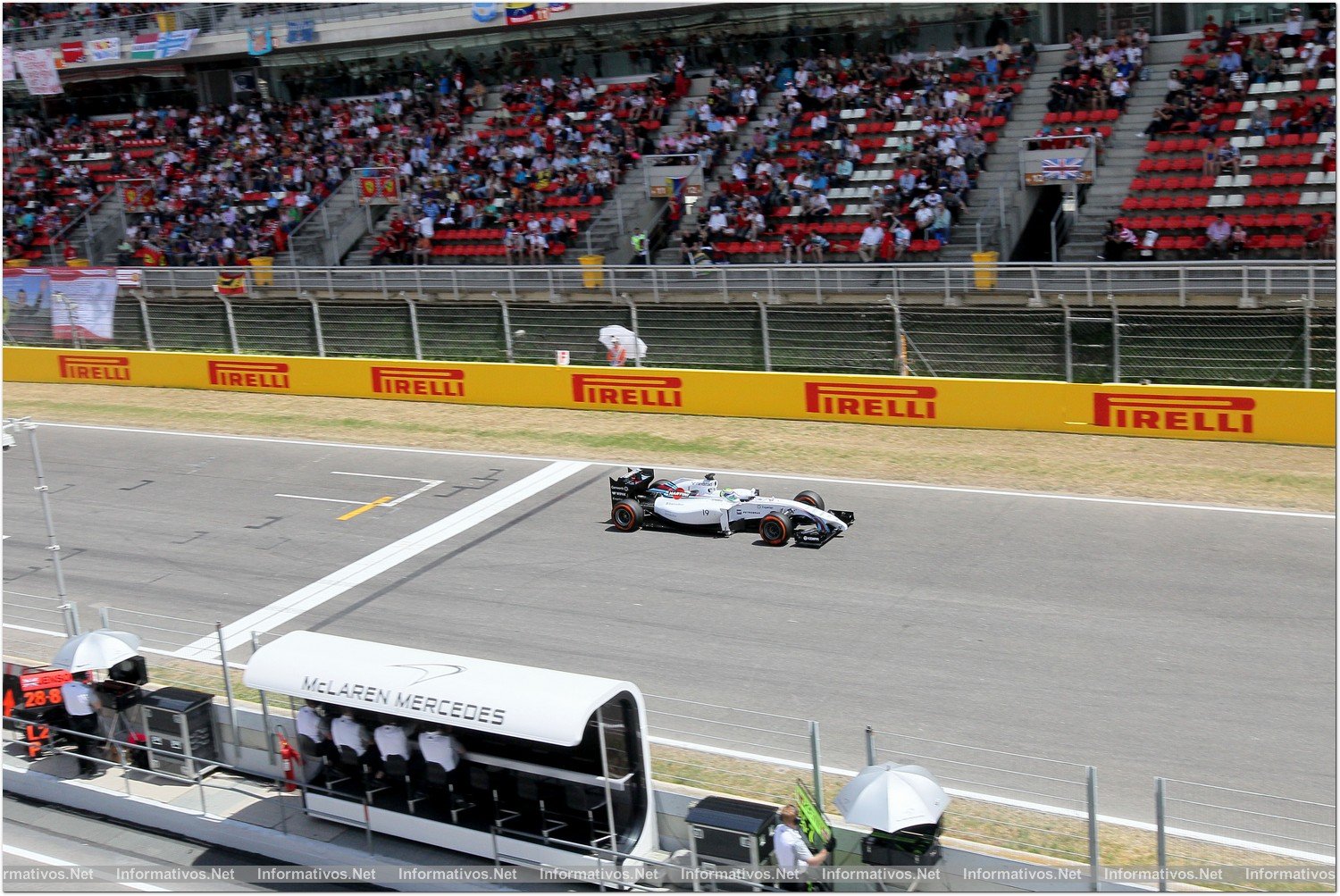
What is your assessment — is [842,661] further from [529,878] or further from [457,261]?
[457,261]

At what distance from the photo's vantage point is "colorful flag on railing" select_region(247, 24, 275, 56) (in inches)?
1678

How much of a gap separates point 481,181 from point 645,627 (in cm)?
2452

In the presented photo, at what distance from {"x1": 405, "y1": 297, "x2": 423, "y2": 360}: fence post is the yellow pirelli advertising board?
575 millimetres

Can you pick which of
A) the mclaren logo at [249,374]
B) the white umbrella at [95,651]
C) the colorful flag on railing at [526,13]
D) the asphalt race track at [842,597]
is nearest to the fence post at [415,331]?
the mclaren logo at [249,374]

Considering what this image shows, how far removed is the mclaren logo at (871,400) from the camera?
2227 centimetres

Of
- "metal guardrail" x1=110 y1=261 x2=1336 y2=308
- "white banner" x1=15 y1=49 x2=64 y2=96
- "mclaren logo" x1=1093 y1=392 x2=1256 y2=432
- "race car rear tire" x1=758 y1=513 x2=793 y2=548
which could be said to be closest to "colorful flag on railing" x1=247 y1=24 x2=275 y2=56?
"white banner" x1=15 y1=49 x2=64 y2=96

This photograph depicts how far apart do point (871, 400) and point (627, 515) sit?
20.0 ft

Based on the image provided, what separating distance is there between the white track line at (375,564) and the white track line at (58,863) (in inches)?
140

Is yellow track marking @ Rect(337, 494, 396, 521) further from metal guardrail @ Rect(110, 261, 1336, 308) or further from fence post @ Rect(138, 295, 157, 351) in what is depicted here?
fence post @ Rect(138, 295, 157, 351)

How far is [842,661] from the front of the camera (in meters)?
14.0

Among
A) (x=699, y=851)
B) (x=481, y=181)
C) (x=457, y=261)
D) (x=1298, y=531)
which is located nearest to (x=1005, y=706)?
(x=699, y=851)

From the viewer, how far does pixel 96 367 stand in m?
31.4

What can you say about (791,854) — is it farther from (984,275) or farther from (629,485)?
(984,275)

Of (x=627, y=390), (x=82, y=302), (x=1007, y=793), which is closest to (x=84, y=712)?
(x=1007, y=793)
